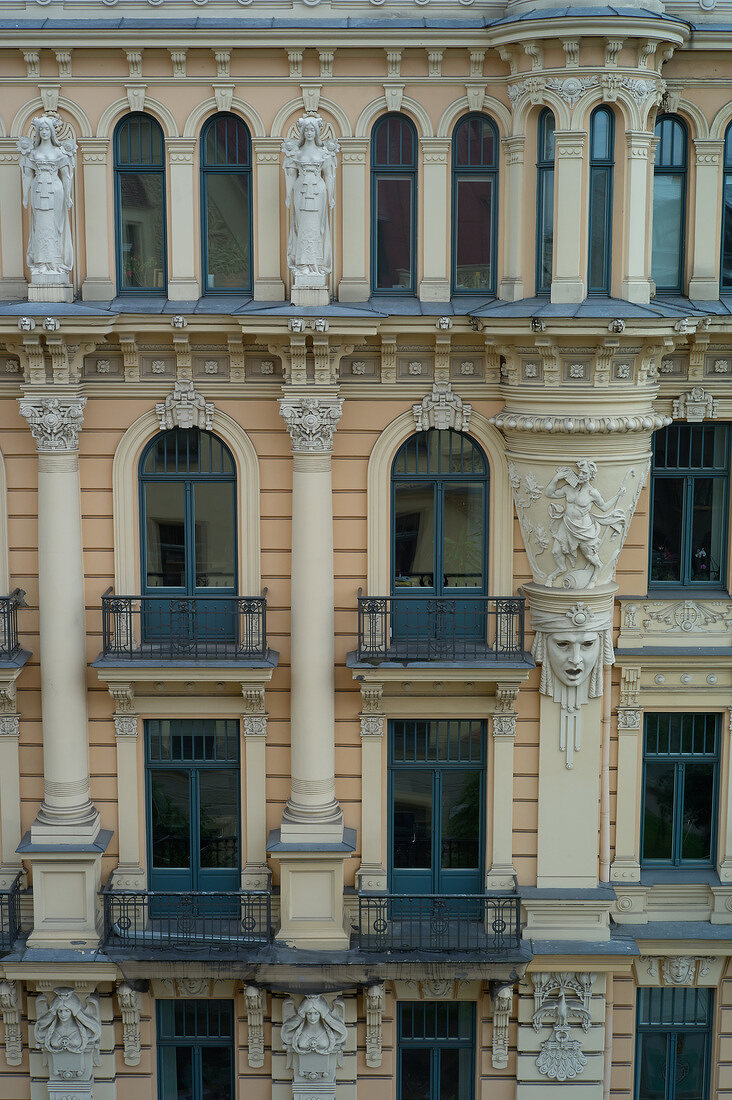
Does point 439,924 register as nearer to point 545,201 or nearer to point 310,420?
point 310,420

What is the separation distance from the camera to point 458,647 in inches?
934

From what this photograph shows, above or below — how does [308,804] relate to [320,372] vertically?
below

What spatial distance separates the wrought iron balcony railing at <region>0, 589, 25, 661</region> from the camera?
77.2 feet

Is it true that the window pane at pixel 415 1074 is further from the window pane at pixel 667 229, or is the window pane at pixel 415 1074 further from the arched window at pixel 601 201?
the window pane at pixel 667 229

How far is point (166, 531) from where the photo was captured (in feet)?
78.6

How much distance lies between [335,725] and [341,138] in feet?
32.0

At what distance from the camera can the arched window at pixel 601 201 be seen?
21984 millimetres

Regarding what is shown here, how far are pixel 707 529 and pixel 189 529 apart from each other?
29.5 ft

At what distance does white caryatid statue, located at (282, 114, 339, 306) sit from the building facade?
0.06 meters

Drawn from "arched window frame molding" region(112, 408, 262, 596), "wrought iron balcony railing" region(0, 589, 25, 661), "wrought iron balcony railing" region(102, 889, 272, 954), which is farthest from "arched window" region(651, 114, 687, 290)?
"wrought iron balcony railing" region(102, 889, 272, 954)

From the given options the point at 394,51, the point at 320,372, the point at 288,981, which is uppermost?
the point at 394,51

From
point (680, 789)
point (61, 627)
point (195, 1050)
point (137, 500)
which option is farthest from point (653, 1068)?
point (137, 500)

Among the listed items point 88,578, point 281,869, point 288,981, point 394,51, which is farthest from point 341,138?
point 288,981

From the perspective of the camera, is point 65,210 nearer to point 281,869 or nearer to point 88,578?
point 88,578
